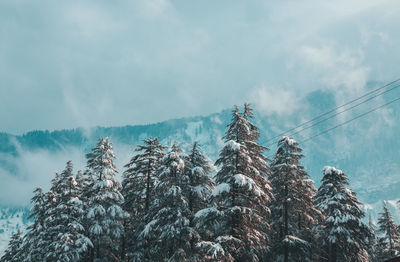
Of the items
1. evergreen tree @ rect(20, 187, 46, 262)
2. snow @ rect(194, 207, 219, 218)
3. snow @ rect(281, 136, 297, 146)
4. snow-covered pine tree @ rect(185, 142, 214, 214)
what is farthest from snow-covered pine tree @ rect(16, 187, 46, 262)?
snow @ rect(281, 136, 297, 146)

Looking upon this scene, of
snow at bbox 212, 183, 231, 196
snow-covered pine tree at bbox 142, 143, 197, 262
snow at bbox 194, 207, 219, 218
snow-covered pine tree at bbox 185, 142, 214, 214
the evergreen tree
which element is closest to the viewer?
snow at bbox 212, 183, 231, 196

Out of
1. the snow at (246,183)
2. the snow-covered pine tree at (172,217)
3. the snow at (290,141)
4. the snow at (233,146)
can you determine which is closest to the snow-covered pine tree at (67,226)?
the snow-covered pine tree at (172,217)

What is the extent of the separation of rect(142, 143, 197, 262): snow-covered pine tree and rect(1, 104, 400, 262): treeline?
0.08m

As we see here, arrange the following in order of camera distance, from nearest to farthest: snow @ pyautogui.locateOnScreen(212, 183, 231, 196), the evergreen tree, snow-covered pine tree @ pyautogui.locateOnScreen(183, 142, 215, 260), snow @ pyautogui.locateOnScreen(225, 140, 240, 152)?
snow @ pyautogui.locateOnScreen(212, 183, 231, 196) < snow @ pyautogui.locateOnScreen(225, 140, 240, 152) < snow-covered pine tree @ pyautogui.locateOnScreen(183, 142, 215, 260) < the evergreen tree

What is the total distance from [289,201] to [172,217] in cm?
933

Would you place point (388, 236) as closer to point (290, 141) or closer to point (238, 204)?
point (290, 141)

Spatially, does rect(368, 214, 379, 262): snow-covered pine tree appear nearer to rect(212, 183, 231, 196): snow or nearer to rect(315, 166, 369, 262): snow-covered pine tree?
rect(315, 166, 369, 262): snow-covered pine tree

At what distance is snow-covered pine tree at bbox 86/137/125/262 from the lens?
97.5ft

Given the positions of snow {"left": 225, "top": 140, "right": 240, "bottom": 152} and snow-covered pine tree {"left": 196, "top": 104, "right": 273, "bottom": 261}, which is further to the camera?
snow {"left": 225, "top": 140, "right": 240, "bottom": 152}

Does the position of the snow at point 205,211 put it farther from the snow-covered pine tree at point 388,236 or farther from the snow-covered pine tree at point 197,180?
the snow-covered pine tree at point 388,236

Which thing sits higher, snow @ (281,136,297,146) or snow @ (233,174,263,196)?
snow @ (281,136,297,146)

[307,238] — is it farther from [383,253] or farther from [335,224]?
[383,253]

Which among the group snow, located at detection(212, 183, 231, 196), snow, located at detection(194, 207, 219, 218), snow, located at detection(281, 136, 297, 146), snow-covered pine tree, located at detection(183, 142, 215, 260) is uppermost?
snow, located at detection(281, 136, 297, 146)

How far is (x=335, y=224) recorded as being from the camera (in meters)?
25.6
